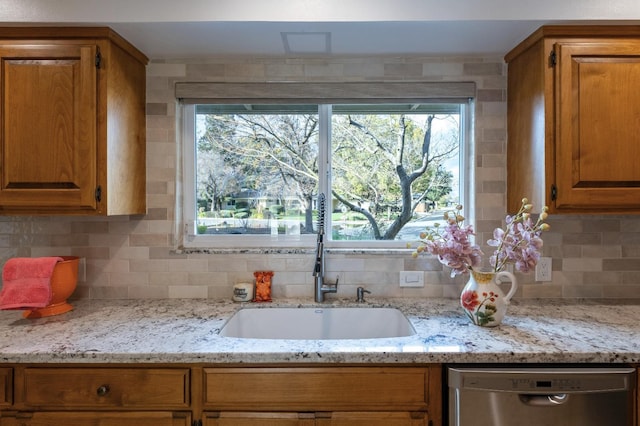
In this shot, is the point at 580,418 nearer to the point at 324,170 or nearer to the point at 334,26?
the point at 324,170

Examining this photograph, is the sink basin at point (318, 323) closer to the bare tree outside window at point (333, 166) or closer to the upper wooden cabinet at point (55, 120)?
the bare tree outside window at point (333, 166)

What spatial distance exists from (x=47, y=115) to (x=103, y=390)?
3.58 ft

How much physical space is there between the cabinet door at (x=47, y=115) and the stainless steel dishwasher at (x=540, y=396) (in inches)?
63.7

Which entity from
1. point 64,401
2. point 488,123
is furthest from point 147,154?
point 488,123

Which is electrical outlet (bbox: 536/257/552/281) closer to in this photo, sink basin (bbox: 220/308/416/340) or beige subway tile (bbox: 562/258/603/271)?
beige subway tile (bbox: 562/258/603/271)

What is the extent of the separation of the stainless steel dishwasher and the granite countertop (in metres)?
0.04

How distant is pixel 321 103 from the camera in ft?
6.22

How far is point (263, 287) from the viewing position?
6.04 ft

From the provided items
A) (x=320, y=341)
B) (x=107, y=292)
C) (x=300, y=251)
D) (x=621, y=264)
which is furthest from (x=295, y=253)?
(x=621, y=264)

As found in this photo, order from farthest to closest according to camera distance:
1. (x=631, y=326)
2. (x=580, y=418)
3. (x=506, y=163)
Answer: (x=506, y=163) < (x=631, y=326) < (x=580, y=418)

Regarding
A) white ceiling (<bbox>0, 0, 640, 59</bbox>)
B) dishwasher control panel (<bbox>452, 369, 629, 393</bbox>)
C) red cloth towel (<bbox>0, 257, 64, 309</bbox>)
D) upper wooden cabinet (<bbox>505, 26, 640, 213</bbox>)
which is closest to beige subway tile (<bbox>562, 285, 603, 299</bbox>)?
upper wooden cabinet (<bbox>505, 26, 640, 213</bbox>)

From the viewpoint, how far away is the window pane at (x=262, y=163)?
1994mm

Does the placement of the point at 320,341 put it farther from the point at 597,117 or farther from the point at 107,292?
the point at 597,117

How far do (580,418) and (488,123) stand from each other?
1.31 m
